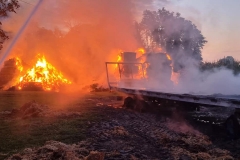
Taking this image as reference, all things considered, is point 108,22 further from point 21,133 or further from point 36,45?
point 21,133

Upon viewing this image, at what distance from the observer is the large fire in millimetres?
32188

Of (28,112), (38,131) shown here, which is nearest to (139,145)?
(38,131)

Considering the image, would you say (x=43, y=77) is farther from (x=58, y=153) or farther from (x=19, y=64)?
(x=58, y=153)

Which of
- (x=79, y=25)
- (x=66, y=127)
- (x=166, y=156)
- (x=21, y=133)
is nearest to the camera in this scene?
(x=166, y=156)

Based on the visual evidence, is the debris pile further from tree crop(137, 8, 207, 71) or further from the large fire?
tree crop(137, 8, 207, 71)

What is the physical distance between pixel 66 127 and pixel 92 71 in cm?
2606

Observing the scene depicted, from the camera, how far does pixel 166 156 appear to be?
8.66m

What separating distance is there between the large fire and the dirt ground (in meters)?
20.8

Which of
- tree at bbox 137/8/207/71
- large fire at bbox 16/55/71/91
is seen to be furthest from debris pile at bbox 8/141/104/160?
tree at bbox 137/8/207/71

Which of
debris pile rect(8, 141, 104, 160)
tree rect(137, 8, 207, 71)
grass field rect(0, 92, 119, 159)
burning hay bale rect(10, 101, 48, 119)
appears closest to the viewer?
debris pile rect(8, 141, 104, 160)

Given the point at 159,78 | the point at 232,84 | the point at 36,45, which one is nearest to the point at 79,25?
the point at 36,45

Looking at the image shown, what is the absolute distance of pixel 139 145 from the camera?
9.66 metres

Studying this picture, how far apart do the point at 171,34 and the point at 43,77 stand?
20493mm

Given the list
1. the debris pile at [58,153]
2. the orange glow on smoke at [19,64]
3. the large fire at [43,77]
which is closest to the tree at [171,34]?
the large fire at [43,77]
